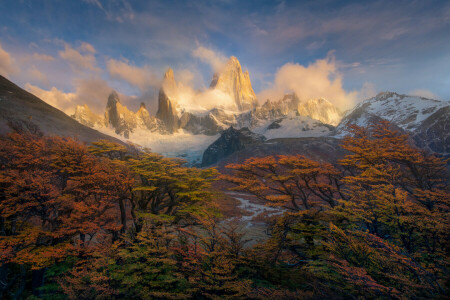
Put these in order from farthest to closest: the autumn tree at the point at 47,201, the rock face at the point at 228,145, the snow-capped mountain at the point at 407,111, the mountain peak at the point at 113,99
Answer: the mountain peak at the point at 113,99, the snow-capped mountain at the point at 407,111, the rock face at the point at 228,145, the autumn tree at the point at 47,201

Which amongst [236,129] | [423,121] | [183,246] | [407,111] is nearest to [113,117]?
[236,129]

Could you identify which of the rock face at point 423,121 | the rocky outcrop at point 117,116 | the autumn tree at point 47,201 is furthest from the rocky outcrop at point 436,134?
the rocky outcrop at point 117,116

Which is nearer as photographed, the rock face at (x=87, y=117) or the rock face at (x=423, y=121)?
the rock face at (x=423, y=121)

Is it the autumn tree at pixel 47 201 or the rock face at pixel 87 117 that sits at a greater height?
the rock face at pixel 87 117

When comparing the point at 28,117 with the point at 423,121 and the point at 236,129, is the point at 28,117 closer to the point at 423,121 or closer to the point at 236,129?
the point at 236,129

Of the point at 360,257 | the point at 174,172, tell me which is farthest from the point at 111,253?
the point at 360,257

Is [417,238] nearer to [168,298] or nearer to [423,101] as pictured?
[168,298]

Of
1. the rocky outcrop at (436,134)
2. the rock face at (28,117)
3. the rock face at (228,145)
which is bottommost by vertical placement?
the rock face at (28,117)

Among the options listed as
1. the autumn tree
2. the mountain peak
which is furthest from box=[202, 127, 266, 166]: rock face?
the mountain peak

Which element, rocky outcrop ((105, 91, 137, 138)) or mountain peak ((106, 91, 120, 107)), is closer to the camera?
rocky outcrop ((105, 91, 137, 138))

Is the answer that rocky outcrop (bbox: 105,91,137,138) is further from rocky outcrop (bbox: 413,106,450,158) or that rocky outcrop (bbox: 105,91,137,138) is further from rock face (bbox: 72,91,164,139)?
rocky outcrop (bbox: 413,106,450,158)

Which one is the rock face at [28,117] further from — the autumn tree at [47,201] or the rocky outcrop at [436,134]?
the rocky outcrop at [436,134]

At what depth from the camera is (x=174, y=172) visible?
1365 centimetres

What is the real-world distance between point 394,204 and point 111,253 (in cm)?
1287
